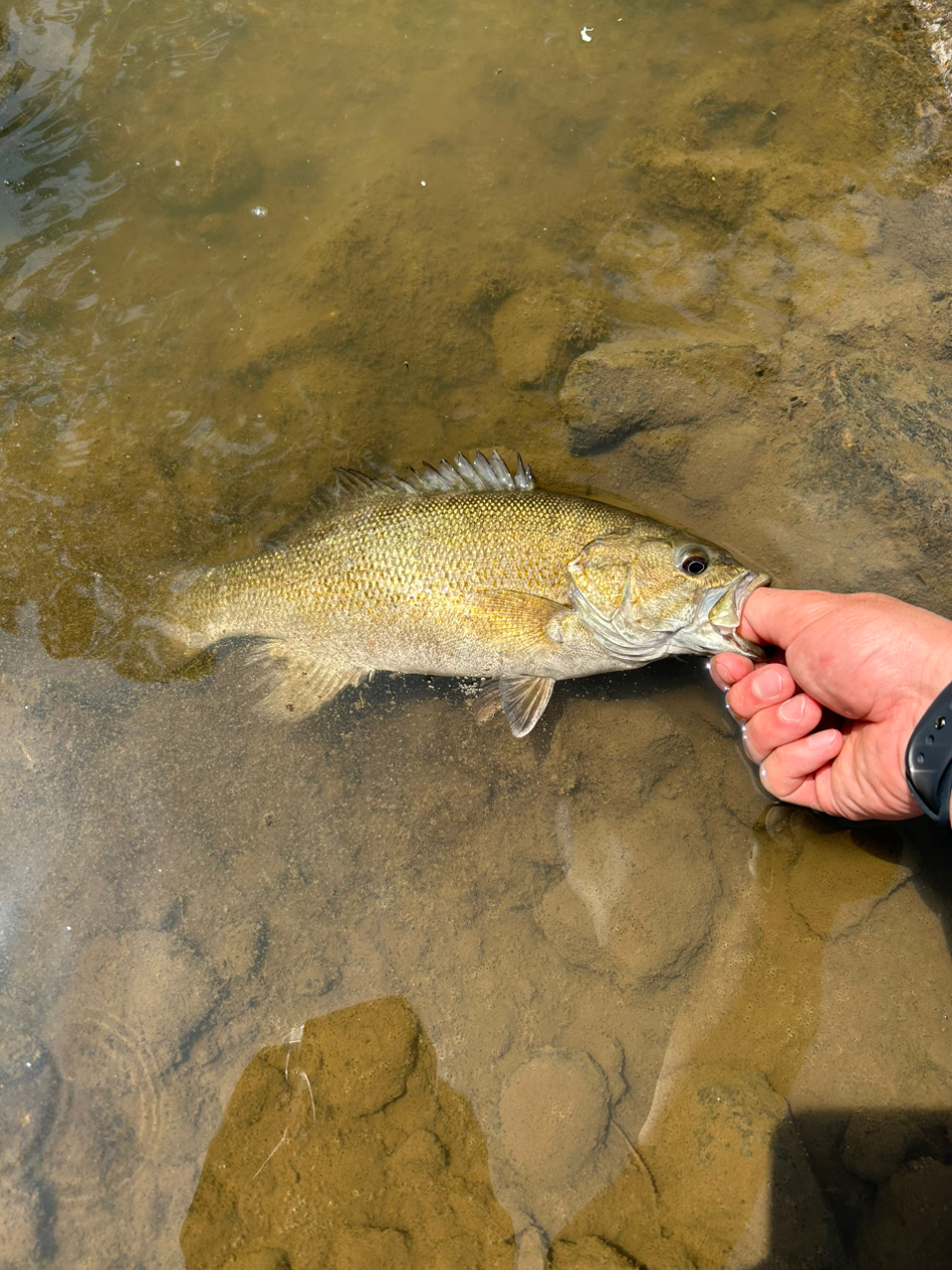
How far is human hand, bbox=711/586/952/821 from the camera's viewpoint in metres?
3.01

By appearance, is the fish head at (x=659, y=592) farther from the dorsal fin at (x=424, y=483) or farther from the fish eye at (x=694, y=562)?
the dorsal fin at (x=424, y=483)

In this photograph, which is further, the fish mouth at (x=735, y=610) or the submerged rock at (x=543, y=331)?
the submerged rock at (x=543, y=331)

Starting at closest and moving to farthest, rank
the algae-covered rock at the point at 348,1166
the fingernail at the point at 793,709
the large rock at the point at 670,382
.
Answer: the algae-covered rock at the point at 348,1166 < the fingernail at the point at 793,709 < the large rock at the point at 670,382

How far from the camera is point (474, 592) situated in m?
3.63

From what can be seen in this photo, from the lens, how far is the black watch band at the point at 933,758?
8.79 ft

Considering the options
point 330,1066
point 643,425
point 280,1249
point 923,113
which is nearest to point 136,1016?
point 330,1066

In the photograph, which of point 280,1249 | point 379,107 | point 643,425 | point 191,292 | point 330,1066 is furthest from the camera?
point 379,107

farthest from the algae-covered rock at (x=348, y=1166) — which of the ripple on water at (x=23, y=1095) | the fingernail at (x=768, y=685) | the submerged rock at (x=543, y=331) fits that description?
the submerged rock at (x=543, y=331)

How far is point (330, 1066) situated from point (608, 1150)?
1346 millimetres

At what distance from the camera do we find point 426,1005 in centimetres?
359

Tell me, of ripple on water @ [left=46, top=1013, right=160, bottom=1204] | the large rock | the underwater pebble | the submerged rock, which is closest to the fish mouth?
the large rock

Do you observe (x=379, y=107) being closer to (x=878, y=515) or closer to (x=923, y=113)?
(x=923, y=113)

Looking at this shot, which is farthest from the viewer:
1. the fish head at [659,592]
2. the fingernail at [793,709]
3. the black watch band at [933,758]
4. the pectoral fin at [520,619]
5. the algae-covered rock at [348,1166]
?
the pectoral fin at [520,619]

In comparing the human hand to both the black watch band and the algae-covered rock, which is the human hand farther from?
the algae-covered rock
